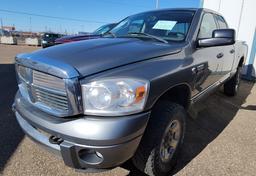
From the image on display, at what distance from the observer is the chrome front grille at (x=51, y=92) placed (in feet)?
5.30

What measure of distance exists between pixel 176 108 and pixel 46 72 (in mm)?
1231

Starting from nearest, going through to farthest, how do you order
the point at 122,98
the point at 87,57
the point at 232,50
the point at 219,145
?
the point at 122,98, the point at 87,57, the point at 219,145, the point at 232,50

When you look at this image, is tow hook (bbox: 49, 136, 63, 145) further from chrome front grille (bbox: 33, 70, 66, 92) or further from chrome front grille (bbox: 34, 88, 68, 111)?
chrome front grille (bbox: 33, 70, 66, 92)

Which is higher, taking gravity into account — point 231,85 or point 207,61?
point 207,61

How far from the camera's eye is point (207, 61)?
2.86m

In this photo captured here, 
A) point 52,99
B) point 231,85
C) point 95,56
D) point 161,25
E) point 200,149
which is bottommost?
point 200,149

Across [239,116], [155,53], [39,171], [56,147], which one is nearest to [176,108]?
[155,53]

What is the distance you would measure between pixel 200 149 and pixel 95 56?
1.91 meters

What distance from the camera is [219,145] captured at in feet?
9.86

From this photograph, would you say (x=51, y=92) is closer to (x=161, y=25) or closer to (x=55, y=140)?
(x=55, y=140)

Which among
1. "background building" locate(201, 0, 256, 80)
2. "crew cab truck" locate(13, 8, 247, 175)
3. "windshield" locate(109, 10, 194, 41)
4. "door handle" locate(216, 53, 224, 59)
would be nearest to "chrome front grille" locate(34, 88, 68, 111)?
"crew cab truck" locate(13, 8, 247, 175)

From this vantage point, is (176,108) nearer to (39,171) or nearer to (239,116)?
(39,171)

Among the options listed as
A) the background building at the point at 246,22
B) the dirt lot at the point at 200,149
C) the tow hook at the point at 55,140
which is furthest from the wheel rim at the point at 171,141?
the background building at the point at 246,22

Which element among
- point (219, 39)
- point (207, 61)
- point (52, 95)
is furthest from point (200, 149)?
point (52, 95)
